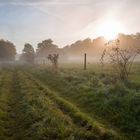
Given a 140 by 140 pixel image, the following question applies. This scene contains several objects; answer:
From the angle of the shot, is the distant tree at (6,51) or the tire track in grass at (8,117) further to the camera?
the distant tree at (6,51)

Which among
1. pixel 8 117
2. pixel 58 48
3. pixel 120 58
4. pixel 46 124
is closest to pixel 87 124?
pixel 46 124

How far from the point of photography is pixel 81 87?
999 inches

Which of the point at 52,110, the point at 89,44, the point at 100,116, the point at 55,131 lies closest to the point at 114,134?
the point at 55,131

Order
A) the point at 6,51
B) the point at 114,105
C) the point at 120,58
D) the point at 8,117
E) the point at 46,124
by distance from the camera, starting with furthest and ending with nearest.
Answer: the point at 6,51, the point at 120,58, the point at 114,105, the point at 8,117, the point at 46,124

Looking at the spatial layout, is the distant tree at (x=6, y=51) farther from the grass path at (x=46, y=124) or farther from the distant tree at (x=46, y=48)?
A: the grass path at (x=46, y=124)

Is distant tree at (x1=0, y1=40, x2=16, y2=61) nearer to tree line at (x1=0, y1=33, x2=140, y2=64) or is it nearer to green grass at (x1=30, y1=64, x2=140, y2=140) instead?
tree line at (x1=0, y1=33, x2=140, y2=64)

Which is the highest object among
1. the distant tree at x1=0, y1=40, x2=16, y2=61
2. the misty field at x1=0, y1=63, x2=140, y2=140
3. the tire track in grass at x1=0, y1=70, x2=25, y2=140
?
the distant tree at x1=0, y1=40, x2=16, y2=61

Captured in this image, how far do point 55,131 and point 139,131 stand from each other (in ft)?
12.4

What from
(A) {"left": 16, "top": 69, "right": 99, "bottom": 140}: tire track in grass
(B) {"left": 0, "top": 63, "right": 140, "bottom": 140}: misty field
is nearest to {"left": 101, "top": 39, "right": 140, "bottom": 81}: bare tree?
(B) {"left": 0, "top": 63, "right": 140, "bottom": 140}: misty field

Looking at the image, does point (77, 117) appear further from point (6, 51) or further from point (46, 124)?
point (6, 51)

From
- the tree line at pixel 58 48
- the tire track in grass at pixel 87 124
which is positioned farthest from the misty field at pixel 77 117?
the tree line at pixel 58 48

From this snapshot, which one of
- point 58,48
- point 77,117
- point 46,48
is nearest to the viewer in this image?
point 77,117

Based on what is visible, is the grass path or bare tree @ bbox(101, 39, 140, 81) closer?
the grass path

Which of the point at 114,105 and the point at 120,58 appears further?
the point at 120,58
